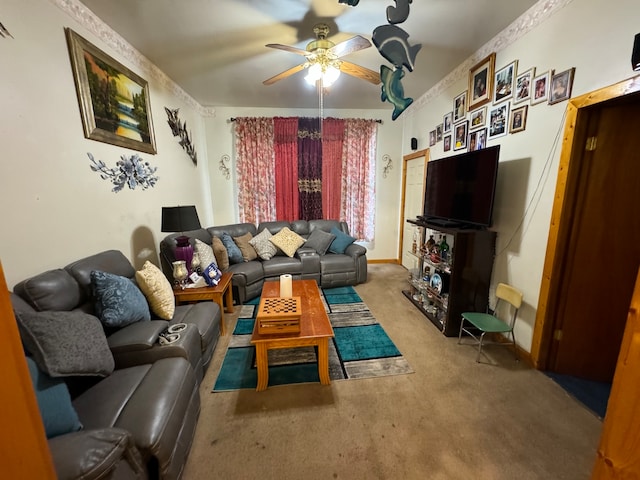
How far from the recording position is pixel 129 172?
2.49 meters

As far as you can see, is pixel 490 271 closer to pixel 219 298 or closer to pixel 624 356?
pixel 624 356

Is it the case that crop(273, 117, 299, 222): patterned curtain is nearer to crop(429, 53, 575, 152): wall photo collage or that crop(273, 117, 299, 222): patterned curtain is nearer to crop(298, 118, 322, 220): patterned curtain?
crop(298, 118, 322, 220): patterned curtain

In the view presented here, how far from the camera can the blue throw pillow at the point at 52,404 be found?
0.99 m

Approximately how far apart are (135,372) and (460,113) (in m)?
3.77

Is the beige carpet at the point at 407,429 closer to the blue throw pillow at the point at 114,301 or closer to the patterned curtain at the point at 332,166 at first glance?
the blue throw pillow at the point at 114,301

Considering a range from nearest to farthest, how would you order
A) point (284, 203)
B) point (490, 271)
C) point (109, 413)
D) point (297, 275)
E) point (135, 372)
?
point (109, 413) < point (135, 372) < point (490, 271) < point (297, 275) < point (284, 203)

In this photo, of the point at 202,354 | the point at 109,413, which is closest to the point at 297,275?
the point at 202,354

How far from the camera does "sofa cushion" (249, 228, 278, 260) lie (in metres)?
3.81

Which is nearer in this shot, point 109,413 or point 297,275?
point 109,413

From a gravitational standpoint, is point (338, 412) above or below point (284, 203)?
below

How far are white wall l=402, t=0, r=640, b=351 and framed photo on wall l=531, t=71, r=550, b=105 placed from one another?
0.05 m

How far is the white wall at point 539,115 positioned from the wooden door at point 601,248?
6.5 inches

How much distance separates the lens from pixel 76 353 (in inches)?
47.3

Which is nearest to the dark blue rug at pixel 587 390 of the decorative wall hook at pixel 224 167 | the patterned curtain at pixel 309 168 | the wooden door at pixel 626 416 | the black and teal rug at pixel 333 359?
the black and teal rug at pixel 333 359
